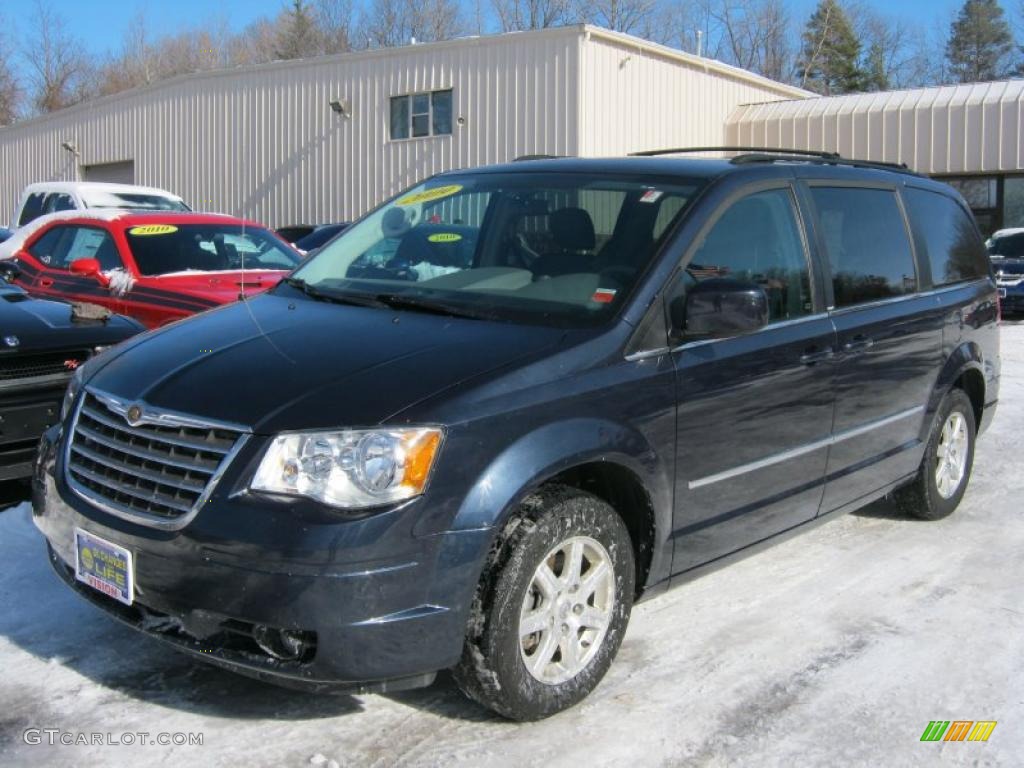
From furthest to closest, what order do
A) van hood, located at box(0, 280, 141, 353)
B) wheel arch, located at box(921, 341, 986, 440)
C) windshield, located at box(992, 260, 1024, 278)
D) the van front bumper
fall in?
1. windshield, located at box(992, 260, 1024, 278)
2. wheel arch, located at box(921, 341, 986, 440)
3. van hood, located at box(0, 280, 141, 353)
4. the van front bumper

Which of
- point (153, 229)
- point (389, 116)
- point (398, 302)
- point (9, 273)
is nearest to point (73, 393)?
point (398, 302)

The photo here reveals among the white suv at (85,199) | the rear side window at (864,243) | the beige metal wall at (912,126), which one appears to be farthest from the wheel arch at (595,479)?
the beige metal wall at (912,126)

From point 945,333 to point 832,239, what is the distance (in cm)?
119

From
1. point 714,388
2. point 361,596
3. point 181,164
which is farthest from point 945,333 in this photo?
point 181,164

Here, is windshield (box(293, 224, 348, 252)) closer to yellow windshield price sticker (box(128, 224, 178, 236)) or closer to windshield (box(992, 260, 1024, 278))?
yellow windshield price sticker (box(128, 224, 178, 236))

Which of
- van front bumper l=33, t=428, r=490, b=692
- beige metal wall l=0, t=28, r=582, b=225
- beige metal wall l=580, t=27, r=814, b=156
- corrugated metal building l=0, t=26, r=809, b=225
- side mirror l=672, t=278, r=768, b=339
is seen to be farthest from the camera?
beige metal wall l=0, t=28, r=582, b=225

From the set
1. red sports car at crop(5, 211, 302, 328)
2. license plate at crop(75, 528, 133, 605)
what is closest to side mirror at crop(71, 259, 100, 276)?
red sports car at crop(5, 211, 302, 328)

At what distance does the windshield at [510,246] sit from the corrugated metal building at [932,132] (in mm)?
19591

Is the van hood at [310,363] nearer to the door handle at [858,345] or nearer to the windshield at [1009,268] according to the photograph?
the door handle at [858,345]

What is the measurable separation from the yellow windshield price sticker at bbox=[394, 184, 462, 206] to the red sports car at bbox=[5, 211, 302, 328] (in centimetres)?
310

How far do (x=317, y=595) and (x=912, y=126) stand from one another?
77.3 feet

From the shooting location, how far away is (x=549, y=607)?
3.39m

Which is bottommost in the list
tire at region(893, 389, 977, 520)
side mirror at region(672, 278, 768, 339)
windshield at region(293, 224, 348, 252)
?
tire at region(893, 389, 977, 520)

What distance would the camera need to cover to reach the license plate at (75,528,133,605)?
10.6 ft
